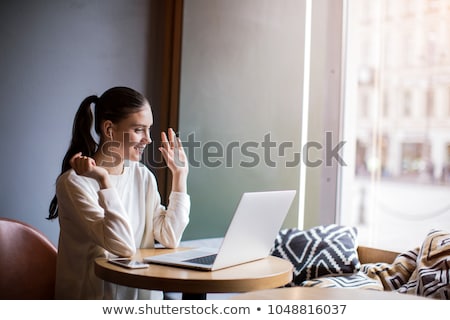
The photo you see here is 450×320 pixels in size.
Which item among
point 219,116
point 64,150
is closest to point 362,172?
point 219,116

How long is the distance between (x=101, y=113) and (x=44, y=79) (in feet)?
2.48

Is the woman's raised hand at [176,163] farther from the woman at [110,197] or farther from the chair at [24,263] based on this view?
the chair at [24,263]

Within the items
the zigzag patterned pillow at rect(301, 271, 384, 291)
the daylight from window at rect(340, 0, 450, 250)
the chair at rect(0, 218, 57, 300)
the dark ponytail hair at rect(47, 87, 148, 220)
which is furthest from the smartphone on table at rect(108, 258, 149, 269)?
the daylight from window at rect(340, 0, 450, 250)

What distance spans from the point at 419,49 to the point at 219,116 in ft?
3.68

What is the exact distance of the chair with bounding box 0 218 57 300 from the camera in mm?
2080

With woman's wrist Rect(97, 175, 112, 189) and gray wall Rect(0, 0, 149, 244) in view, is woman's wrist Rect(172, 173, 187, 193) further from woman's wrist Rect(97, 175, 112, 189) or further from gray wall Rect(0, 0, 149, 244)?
gray wall Rect(0, 0, 149, 244)

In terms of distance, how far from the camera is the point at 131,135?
6.33 ft

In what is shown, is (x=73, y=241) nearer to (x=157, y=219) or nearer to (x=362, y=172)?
(x=157, y=219)

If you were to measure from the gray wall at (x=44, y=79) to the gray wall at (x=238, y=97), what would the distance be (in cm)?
47

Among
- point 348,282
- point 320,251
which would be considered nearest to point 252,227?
point 348,282

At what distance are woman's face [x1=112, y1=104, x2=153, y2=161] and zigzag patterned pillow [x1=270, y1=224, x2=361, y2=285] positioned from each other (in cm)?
104
